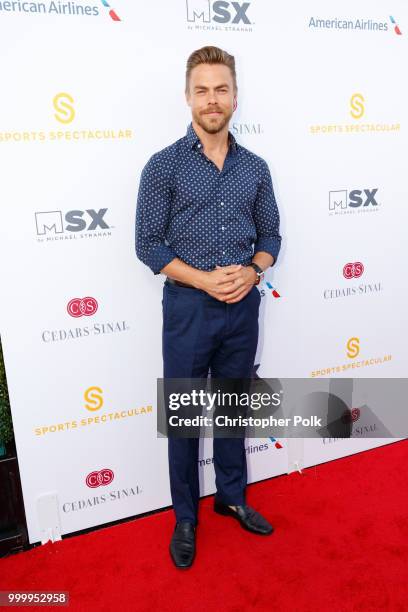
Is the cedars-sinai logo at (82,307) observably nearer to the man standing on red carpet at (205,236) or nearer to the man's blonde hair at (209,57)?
the man standing on red carpet at (205,236)

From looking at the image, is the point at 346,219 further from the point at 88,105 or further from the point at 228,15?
the point at 88,105

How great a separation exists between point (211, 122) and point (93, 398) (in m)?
1.29

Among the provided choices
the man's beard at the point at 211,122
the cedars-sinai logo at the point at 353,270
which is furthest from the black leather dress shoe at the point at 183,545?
the man's beard at the point at 211,122

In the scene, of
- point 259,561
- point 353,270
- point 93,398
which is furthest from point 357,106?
point 259,561

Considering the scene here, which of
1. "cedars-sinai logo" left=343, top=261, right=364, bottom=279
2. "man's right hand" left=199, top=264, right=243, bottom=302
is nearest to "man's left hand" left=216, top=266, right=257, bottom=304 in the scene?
"man's right hand" left=199, top=264, right=243, bottom=302

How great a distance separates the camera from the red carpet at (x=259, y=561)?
6.75 ft

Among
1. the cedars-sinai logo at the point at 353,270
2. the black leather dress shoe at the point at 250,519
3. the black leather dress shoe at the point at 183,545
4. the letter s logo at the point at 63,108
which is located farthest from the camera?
the cedars-sinai logo at the point at 353,270

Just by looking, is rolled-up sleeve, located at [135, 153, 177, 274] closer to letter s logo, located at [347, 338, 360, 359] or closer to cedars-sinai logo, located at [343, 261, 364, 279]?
cedars-sinai logo, located at [343, 261, 364, 279]

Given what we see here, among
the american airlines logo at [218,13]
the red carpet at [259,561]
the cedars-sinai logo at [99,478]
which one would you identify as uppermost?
the american airlines logo at [218,13]

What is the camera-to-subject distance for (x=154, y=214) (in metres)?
2.05

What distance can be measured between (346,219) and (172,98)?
1.10 metres

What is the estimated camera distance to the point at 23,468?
7.75 ft

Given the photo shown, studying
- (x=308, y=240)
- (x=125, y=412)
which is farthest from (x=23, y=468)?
(x=308, y=240)

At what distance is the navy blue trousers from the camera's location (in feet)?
6.93
